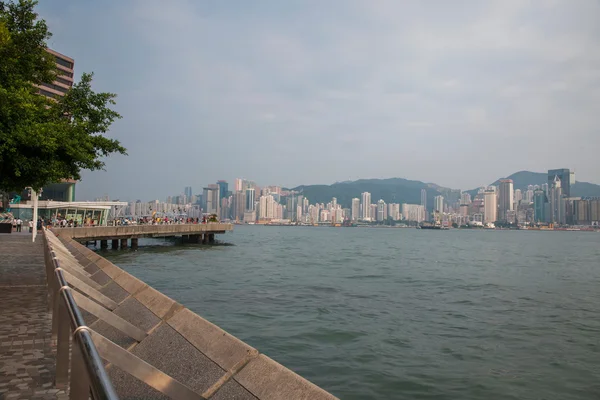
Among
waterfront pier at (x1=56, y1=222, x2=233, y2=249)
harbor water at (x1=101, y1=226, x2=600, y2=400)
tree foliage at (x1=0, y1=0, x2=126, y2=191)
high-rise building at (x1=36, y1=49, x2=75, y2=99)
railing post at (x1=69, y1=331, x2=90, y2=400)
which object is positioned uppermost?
high-rise building at (x1=36, y1=49, x2=75, y2=99)

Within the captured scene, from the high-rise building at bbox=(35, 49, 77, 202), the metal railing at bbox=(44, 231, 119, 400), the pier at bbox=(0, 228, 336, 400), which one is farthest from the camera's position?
the high-rise building at bbox=(35, 49, 77, 202)

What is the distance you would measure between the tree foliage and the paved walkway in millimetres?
3371

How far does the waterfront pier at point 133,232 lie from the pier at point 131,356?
27223 millimetres

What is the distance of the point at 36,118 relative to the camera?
561 inches

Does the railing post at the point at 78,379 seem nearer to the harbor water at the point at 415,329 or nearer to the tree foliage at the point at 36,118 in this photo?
the harbor water at the point at 415,329

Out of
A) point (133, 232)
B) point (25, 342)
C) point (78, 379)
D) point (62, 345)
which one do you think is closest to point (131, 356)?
point (78, 379)

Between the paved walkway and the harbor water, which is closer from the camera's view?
the paved walkway

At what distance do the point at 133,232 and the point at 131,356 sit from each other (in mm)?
51262

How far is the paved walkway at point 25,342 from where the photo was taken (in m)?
4.90

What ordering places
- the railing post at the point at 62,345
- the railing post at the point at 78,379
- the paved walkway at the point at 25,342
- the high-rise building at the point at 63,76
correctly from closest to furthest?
the railing post at the point at 78,379, the railing post at the point at 62,345, the paved walkway at the point at 25,342, the high-rise building at the point at 63,76

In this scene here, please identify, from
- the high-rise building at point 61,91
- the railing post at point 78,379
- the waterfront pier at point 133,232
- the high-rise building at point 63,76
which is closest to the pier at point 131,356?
the railing post at point 78,379

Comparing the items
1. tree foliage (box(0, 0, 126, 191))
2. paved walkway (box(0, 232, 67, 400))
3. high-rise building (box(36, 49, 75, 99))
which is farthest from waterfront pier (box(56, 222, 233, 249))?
high-rise building (box(36, 49, 75, 99))

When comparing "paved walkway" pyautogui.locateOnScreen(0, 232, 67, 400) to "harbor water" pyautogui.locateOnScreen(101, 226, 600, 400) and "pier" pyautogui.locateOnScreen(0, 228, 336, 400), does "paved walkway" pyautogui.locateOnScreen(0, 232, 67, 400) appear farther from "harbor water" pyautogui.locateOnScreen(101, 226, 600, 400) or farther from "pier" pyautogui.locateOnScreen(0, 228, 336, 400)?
"harbor water" pyautogui.locateOnScreen(101, 226, 600, 400)

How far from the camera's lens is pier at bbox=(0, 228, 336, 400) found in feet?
12.0
